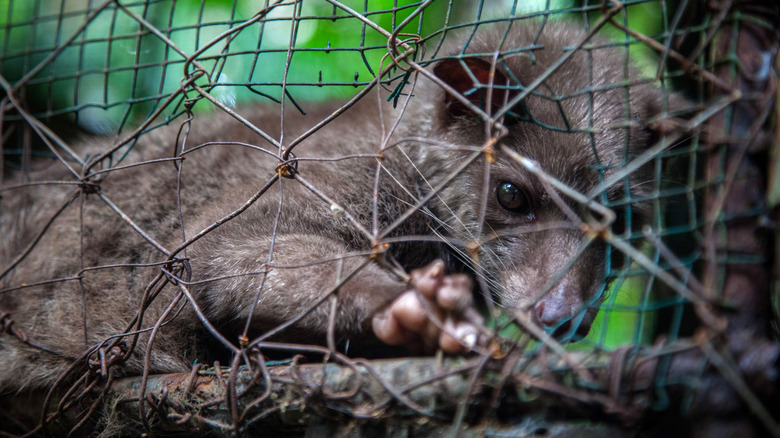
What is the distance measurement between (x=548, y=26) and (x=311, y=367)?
8.42 ft

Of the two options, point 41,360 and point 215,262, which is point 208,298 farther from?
point 41,360

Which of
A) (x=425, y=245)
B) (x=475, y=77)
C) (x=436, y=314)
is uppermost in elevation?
(x=475, y=77)

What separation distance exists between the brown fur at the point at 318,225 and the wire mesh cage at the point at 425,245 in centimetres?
1

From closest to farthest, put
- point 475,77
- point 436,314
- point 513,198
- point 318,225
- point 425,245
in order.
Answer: point 436,314 → point 475,77 → point 318,225 → point 513,198 → point 425,245

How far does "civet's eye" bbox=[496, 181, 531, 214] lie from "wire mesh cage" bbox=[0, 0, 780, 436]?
0.04 ft

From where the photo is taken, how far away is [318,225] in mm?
2943

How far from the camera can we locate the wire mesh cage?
1.47 meters

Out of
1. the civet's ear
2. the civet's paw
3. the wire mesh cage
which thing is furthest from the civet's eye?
the civet's paw

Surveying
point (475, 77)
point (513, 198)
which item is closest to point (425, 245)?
point (513, 198)

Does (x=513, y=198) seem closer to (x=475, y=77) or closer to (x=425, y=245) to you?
(x=425, y=245)

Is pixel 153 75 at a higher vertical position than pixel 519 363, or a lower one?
higher

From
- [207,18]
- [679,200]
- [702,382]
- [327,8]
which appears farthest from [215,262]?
[207,18]

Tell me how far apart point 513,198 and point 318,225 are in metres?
1.04

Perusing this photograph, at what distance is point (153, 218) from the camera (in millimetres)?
3396
